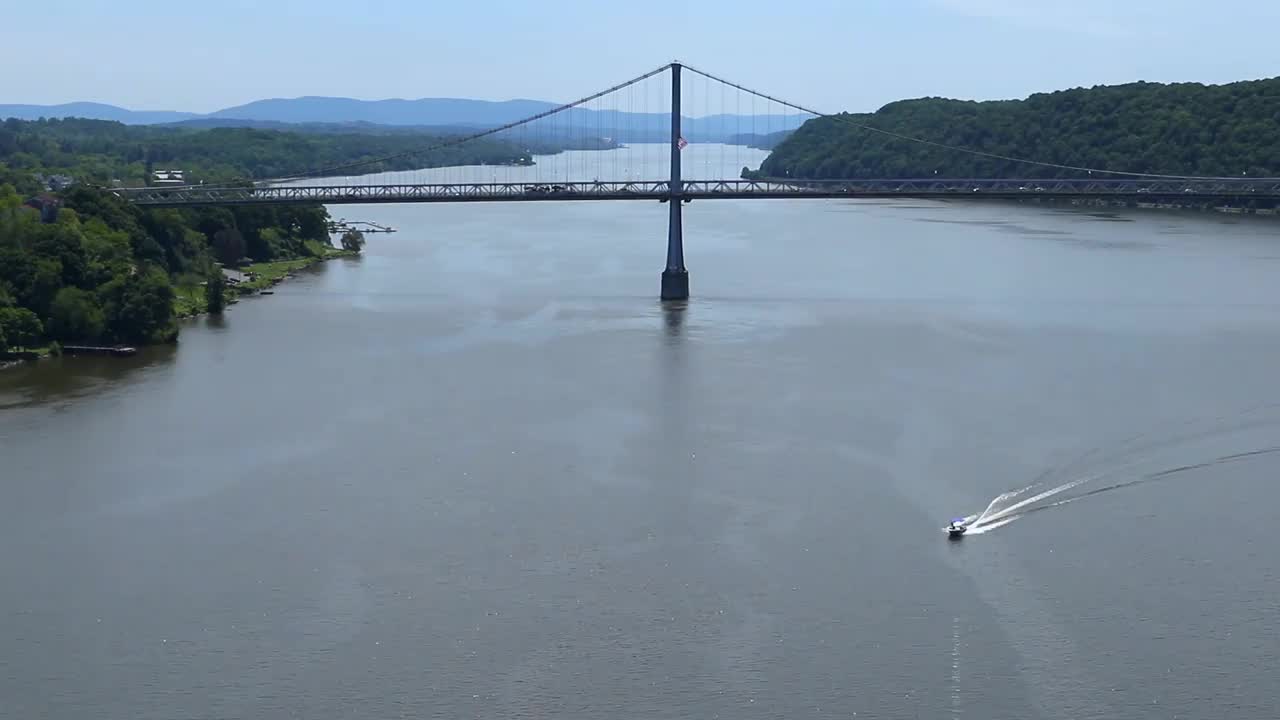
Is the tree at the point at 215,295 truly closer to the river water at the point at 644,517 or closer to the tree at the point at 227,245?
the river water at the point at 644,517

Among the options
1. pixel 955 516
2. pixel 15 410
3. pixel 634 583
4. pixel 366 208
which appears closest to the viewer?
pixel 634 583

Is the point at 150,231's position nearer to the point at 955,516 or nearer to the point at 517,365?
the point at 517,365

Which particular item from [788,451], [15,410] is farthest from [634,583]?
[15,410]

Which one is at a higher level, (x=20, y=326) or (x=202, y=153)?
(x=202, y=153)

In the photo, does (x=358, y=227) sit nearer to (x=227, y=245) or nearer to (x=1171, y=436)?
(x=227, y=245)

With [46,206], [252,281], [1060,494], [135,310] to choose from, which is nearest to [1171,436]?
[1060,494]

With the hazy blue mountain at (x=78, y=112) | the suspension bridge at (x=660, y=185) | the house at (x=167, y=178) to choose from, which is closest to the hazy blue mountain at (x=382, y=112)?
the hazy blue mountain at (x=78, y=112)

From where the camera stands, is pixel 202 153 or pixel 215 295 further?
pixel 202 153
